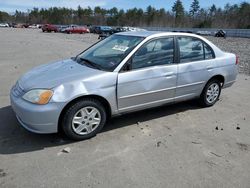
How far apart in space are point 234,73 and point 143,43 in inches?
102

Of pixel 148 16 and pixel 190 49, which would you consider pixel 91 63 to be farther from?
pixel 148 16

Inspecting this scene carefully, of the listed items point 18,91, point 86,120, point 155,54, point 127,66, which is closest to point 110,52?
point 127,66

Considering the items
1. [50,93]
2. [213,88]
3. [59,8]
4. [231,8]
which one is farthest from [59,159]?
[59,8]

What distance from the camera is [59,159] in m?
3.30

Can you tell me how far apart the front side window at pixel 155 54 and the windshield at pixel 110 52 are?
168 millimetres

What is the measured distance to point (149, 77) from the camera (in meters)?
4.15

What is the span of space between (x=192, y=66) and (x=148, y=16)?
102 metres

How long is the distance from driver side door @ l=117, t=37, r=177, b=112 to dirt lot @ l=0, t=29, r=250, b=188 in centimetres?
47

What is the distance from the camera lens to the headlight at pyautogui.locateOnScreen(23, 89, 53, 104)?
342 centimetres

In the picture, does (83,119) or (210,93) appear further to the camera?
(210,93)

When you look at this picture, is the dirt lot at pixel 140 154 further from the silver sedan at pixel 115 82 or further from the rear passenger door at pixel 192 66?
the rear passenger door at pixel 192 66

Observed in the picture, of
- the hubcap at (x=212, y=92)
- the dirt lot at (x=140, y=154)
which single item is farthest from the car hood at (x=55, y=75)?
the hubcap at (x=212, y=92)

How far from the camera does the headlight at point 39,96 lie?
11.2 feet

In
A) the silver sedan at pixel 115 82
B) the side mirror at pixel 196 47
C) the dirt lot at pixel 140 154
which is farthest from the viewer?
the side mirror at pixel 196 47
